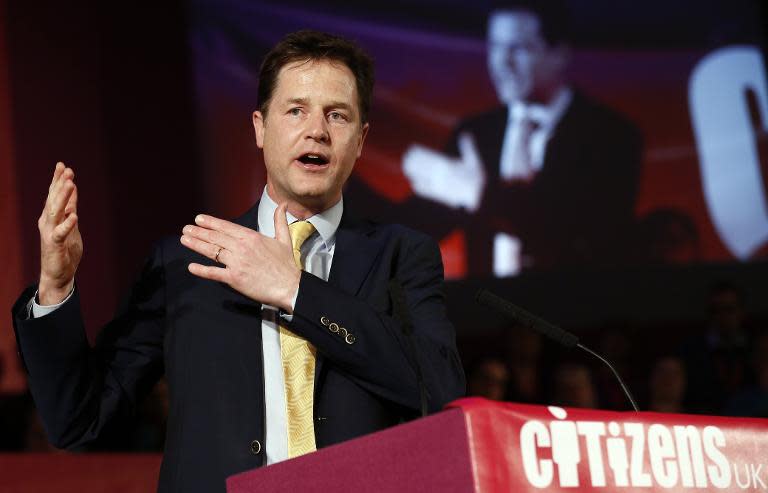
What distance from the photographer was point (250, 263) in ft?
5.01

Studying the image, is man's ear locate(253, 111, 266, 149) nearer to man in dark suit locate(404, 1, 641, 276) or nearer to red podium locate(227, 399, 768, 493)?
red podium locate(227, 399, 768, 493)

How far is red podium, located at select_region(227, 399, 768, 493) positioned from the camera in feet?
3.65

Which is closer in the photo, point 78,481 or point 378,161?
point 78,481

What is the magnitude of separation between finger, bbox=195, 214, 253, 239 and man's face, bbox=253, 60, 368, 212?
0.61 feet

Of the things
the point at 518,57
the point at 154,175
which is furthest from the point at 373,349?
the point at 154,175

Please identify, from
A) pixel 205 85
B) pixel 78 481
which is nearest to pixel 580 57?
pixel 205 85

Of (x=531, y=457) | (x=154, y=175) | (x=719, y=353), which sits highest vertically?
(x=154, y=175)

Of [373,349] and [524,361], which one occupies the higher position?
[524,361]

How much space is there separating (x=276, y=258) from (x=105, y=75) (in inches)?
181

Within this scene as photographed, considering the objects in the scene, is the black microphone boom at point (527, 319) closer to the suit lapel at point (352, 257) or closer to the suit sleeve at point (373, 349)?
the suit sleeve at point (373, 349)

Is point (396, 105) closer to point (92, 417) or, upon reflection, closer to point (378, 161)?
point (378, 161)

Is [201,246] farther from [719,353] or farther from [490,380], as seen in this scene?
[719,353]

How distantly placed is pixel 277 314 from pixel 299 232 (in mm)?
145

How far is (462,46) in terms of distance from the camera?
586 centimetres
